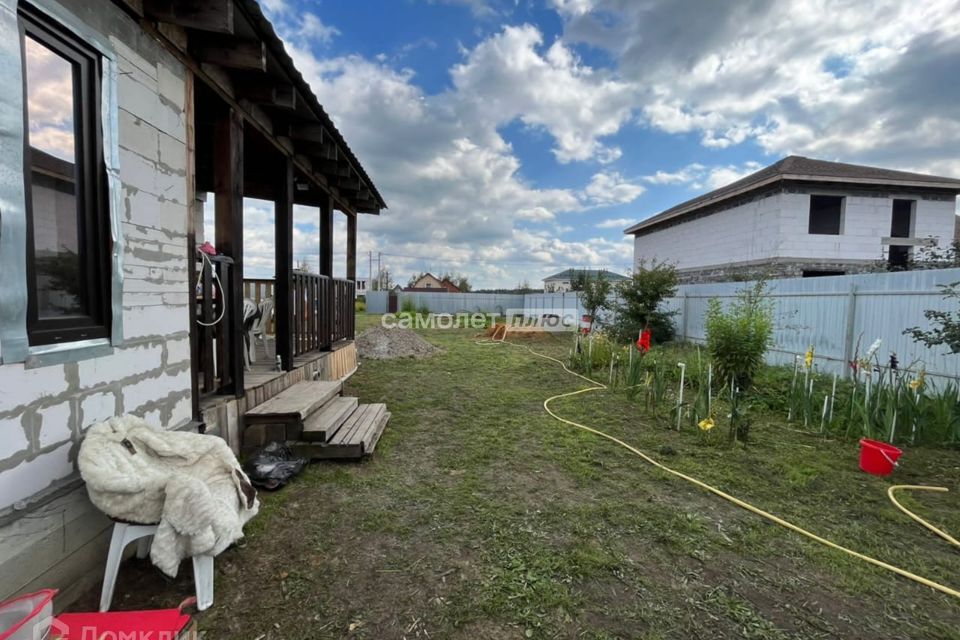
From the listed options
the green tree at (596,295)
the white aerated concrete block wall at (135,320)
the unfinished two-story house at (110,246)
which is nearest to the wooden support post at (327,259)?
the unfinished two-story house at (110,246)

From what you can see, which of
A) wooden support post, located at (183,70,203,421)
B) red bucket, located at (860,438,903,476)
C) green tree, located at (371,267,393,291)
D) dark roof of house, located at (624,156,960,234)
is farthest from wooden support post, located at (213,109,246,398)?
green tree, located at (371,267,393,291)

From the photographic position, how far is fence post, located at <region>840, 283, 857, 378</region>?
648 centimetres

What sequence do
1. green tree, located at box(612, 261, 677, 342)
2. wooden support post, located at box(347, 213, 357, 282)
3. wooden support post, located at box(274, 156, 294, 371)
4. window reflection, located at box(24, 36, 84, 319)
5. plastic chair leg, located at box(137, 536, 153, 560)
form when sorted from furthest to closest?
green tree, located at box(612, 261, 677, 342) < wooden support post, located at box(347, 213, 357, 282) < wooden support post, located at box(274, 156, 294, 371) < plastic chair leg, located at box(137, 536, 153, 560) < window reflection, located at box(24, 36, 84, 319)

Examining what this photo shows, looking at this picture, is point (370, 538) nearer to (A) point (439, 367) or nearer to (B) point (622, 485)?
(B) point (622, 485)

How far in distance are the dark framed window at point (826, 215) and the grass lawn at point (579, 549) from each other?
1421cm

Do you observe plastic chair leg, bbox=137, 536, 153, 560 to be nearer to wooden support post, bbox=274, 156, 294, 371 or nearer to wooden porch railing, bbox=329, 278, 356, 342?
wooden support post, bbox=274, 156, 294, 371

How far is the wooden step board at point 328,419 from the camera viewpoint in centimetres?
335

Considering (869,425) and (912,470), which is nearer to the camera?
(912,470)

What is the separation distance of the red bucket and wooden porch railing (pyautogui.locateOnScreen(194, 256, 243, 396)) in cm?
512

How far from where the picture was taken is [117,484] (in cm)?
166

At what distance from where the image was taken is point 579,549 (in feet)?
7.48

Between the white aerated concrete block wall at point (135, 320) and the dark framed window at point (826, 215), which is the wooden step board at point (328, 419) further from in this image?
the dark framed window at point (826, 215)

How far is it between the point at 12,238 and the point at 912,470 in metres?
5.82

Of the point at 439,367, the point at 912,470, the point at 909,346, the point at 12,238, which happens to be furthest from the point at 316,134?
the point at 909,346
